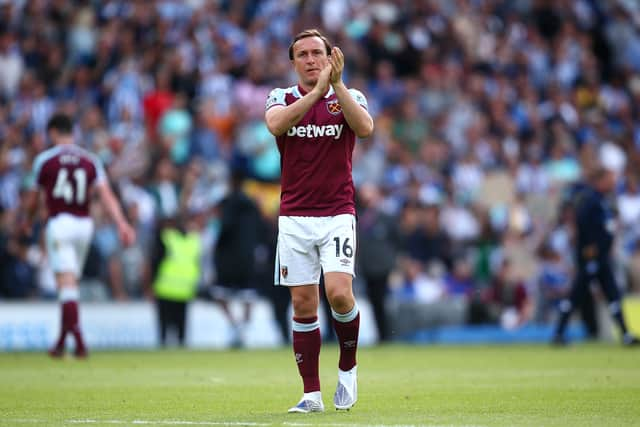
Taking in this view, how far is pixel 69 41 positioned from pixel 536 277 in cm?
1032

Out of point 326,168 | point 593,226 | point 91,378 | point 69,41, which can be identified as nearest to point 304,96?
point 326,168

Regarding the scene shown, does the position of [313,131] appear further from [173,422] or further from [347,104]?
[173,422]

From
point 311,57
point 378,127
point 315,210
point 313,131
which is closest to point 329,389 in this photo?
point 315,210

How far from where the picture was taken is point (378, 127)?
84.7 feet

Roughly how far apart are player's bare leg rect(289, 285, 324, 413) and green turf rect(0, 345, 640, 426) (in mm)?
220

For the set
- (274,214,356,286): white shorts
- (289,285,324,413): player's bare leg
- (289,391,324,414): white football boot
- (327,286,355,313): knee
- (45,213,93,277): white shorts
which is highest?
(45,213,93,277): white shorts

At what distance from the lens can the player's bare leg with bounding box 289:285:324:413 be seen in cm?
865

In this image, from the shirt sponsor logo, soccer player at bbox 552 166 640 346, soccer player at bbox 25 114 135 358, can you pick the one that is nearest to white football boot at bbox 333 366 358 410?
the shirt sponsor logo

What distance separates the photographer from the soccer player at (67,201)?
14.8m

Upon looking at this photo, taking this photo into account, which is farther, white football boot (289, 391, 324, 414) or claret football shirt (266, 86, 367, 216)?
claret football shirt (266, 86, 367, 216)

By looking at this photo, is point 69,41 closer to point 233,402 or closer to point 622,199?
point 622,199

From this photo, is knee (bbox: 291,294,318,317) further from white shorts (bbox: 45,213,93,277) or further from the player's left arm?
white shorts (bbox: 45,213,93,277)

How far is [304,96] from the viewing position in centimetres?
852

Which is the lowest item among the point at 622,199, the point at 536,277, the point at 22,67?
the point at 536,277
